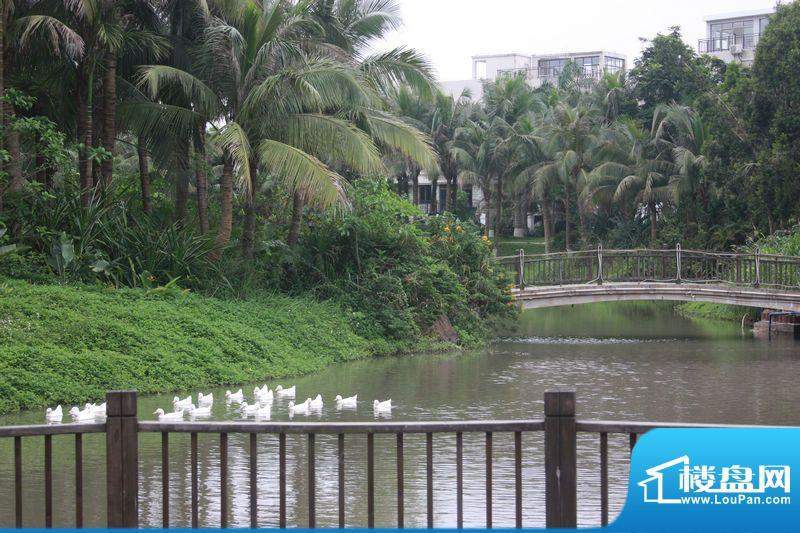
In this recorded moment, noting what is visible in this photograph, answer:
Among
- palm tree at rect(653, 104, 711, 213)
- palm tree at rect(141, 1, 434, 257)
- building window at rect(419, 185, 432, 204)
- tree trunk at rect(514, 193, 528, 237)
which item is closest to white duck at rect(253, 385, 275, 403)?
palm tree at rect(141, 1, 434, 257)

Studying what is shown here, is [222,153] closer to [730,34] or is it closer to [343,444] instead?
[343,444]

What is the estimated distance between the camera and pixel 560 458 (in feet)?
19.4

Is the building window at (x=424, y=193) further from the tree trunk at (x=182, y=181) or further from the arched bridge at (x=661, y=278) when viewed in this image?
the tree trunk at (x=182, y=181)

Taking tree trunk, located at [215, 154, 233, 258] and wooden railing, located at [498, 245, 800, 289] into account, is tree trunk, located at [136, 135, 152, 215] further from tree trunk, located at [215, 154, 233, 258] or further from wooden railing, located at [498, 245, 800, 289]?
wooden railing, located at [498, 245, 800, 289]

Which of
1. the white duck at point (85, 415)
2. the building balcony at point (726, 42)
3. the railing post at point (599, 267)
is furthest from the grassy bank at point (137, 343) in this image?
the building balcony at point (726, 42)

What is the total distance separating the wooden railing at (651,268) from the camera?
2725 centimetres

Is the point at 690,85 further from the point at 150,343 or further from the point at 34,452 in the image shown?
the point at 34,452

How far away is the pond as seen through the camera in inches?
371

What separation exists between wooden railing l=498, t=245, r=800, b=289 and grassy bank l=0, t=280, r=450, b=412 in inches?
332

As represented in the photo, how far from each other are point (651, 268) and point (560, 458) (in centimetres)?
2333

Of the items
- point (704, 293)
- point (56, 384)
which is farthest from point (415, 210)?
point (56, 384)

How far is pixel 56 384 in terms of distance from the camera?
14625 mm

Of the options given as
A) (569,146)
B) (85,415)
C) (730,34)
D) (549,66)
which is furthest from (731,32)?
(85,415)

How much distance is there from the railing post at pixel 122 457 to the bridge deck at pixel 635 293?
2144cm
